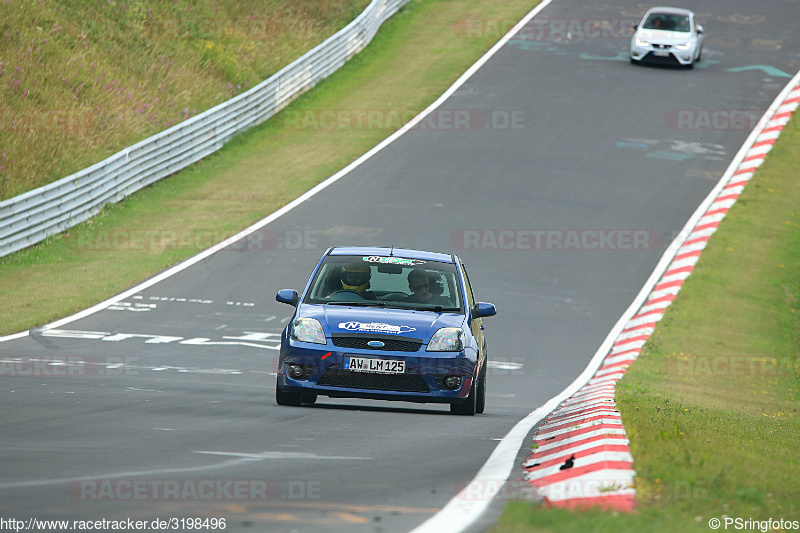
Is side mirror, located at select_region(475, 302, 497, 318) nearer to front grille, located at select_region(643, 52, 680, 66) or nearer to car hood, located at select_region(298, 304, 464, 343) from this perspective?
car hood, located at select_region(298, 304, 464, 343)

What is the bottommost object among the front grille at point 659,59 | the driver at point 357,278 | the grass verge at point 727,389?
the grass verge at point 727,389

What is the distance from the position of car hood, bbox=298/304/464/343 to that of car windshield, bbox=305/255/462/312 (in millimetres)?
213

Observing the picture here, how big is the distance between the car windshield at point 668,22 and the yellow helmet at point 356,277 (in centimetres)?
2782

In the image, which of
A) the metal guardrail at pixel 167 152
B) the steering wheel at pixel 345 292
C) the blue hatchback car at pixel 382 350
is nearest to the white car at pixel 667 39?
the metal guardrail at pixel 167 152

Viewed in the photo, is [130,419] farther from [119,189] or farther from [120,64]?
[120,64]

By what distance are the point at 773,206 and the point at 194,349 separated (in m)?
15.6

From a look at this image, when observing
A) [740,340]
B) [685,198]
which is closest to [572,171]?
[685,198]

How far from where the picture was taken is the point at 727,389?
1648 centimetres

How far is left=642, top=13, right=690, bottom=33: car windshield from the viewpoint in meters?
36.9

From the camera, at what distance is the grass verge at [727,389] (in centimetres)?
634

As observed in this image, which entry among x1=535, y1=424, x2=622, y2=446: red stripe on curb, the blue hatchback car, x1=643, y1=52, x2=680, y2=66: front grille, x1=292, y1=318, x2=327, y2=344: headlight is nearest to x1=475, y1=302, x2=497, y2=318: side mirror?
the blue hatchback car

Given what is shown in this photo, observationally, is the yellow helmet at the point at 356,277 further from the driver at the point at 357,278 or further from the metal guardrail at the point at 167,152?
the metal guardrail at the point at 167,152

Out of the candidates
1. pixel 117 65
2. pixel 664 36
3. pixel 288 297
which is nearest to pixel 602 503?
pixel 288 297

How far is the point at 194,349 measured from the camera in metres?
15.4
